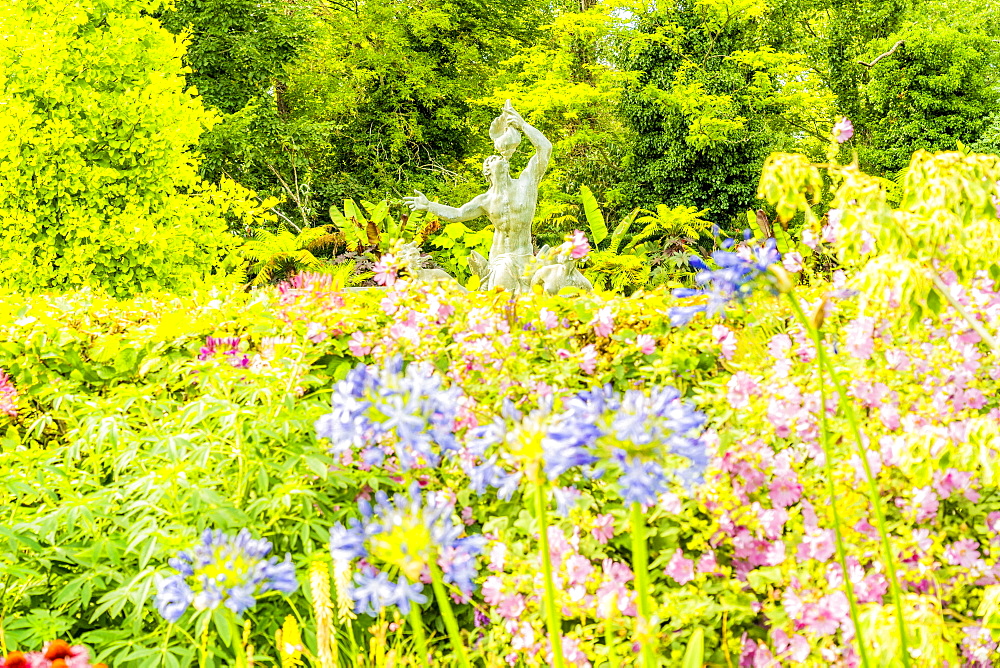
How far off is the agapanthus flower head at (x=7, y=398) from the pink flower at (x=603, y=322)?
7.83 feet

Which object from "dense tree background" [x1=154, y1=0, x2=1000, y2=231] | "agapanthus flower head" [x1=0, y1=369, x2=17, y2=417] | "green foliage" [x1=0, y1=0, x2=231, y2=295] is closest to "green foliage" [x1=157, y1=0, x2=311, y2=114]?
"dense tree background" [x1=154, y1=0, x2=1000, y2=231]

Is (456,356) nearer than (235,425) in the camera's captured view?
No

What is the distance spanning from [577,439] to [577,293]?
2.66 metres

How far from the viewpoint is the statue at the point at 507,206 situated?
7465mm

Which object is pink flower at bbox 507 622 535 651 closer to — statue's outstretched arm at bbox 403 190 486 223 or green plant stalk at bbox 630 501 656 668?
green plant stalk at bbox 630 501 656 668

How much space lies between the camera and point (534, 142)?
24.4 feet

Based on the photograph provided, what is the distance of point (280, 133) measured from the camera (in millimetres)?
17469

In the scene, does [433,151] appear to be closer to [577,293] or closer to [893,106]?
[893,106]

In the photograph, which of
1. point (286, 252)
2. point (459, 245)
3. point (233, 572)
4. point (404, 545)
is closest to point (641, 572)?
point (404, 545)

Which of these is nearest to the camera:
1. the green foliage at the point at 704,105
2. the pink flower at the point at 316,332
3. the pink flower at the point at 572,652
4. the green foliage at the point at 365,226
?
the pink flower at the point at 572,652

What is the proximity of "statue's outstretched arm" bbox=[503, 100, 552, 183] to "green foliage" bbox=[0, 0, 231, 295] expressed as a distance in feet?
11.2

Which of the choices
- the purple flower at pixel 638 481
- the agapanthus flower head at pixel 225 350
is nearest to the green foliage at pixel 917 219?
the purple flower at pixel 638 481

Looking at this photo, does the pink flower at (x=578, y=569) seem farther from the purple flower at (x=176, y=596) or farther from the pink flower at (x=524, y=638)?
the purple flower at (x=176, y=596)

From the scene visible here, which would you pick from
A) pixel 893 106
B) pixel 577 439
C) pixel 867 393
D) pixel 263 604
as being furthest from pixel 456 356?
pixel 893 106
